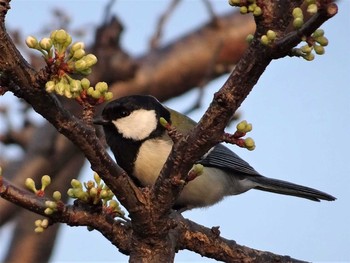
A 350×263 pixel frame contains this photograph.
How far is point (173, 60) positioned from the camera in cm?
652

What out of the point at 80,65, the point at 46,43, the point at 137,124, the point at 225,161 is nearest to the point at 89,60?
the point at 80,65

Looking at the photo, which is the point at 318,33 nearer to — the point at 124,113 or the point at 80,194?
the point at 80,194

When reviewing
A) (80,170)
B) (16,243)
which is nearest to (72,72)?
(16,243)

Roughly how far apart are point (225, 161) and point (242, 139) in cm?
232

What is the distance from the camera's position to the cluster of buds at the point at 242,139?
2256 millimetres

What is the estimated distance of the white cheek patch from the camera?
4289mm

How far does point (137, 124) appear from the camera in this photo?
4.28m

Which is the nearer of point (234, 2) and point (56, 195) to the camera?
point (234, 2)

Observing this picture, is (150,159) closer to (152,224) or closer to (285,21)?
(152,224)

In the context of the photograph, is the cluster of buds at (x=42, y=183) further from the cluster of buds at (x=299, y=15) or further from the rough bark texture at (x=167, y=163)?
the cluster of buds at (x=299, y=15)

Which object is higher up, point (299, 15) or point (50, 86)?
point (299, 15)

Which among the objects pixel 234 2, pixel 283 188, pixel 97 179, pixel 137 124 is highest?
pixel 283 188

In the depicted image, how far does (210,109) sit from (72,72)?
0.43 meters

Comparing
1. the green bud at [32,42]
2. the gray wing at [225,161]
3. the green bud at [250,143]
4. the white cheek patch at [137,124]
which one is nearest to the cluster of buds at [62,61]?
the green bud at [32,42]
